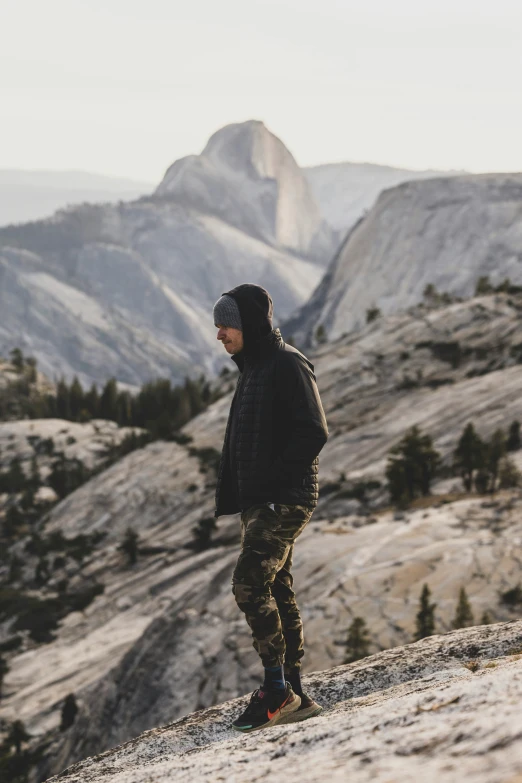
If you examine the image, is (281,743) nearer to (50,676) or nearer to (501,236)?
(50,676)

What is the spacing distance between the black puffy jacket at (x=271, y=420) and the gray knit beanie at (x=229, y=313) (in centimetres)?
6

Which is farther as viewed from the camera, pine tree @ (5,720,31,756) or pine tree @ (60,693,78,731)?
pine tree @ (5,720,31,756)

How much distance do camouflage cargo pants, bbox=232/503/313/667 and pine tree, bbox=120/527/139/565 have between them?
63.5 metres

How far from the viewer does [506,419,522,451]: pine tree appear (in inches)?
2165

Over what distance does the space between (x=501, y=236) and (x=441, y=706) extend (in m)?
203

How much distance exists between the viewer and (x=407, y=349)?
90.5 m

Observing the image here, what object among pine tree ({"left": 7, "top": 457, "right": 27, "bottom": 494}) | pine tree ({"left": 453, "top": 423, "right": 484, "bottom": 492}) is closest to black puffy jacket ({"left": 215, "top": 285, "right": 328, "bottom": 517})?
pine tree ({"left": 453, "top": 423, "right": 484, "bottom": 492})

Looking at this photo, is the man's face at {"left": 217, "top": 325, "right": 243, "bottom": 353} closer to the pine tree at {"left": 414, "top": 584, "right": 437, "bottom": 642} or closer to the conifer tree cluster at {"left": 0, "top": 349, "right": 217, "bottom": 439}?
the pine tree at {"left": 414, "top": 584, "right": 437, "bottom": 642}

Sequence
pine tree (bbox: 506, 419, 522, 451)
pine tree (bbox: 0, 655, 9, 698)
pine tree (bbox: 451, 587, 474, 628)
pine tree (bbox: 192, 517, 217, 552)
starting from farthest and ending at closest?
pine tree (bbox: 192, 517, 217, 552), pine tree (bbox: 506, 419, 522, 451), pine tree (bbox: 0, 655, 9, 698), pine tree (bbox: 451, 587, 474, 628)

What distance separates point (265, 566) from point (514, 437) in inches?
2055

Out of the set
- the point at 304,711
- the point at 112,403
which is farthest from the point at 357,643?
the point at 112,403

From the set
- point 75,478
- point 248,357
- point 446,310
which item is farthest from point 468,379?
point 248,357

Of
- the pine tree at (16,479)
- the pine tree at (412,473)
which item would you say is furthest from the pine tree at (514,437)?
the pine tree at (16,479)

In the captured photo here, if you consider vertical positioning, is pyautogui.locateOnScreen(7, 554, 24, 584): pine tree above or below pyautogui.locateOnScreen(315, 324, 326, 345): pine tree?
below
